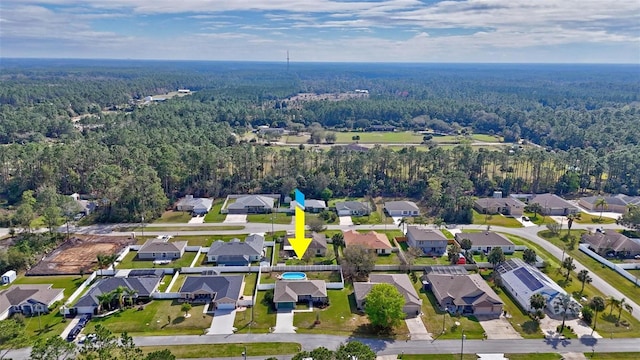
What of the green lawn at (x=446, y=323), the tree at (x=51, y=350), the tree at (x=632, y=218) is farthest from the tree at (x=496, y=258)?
the tree at (x=51, y=350)

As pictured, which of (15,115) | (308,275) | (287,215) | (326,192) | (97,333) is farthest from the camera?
(15,115)

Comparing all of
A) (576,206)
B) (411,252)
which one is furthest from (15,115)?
(576,206)

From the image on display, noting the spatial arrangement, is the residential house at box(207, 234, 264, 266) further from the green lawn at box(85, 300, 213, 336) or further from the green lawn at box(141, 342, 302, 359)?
the green lawn at box(141, 342, 302, 359)

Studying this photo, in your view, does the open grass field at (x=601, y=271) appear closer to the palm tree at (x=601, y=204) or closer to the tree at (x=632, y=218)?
the tree at (x=632, y=218)

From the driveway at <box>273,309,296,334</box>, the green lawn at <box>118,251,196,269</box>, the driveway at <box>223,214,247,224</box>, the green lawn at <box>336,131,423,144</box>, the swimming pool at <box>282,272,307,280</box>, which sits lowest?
the driveway at <box>273,309,296,334</box>

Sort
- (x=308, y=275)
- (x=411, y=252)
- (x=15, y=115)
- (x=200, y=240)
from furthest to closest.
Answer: (x=15, y=115)
(x=200, y=240)
(x=411, y=252)
(x=308, y=275)

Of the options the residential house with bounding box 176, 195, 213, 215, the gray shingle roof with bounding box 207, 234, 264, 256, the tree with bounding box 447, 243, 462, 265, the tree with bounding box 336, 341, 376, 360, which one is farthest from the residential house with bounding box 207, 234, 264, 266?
the tree with bounding box 336, 341, 376, 360

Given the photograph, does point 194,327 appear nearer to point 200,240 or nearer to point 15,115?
point 200,240
